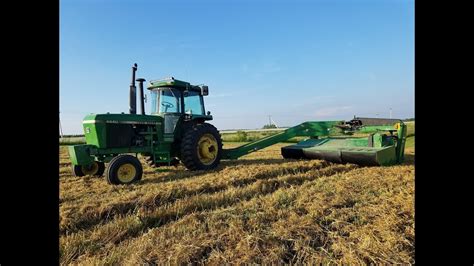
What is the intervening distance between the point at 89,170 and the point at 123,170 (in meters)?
2.00

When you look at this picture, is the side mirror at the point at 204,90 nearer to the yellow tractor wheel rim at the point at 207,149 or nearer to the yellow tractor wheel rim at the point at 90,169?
the yellow tractor wheel rim at the point at 207,149

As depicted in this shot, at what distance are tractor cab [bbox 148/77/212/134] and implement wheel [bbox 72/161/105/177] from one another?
2.00 meters

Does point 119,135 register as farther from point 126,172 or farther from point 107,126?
point 126,172

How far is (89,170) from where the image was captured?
7895 millimetres

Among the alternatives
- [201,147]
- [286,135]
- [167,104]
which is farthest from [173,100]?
[286,135]

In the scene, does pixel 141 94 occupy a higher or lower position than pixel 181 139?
higher

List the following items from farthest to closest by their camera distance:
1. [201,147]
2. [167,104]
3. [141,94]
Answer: [167,104] < [201,147] < [141,94]

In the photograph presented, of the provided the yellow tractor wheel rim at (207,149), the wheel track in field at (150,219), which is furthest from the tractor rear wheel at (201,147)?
the wheel track in field at (150,219)

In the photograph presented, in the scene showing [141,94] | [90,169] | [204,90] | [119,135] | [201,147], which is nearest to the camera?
[119,135]

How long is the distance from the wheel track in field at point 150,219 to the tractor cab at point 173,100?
3791mm

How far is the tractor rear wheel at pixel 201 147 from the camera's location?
7945 millimetres
